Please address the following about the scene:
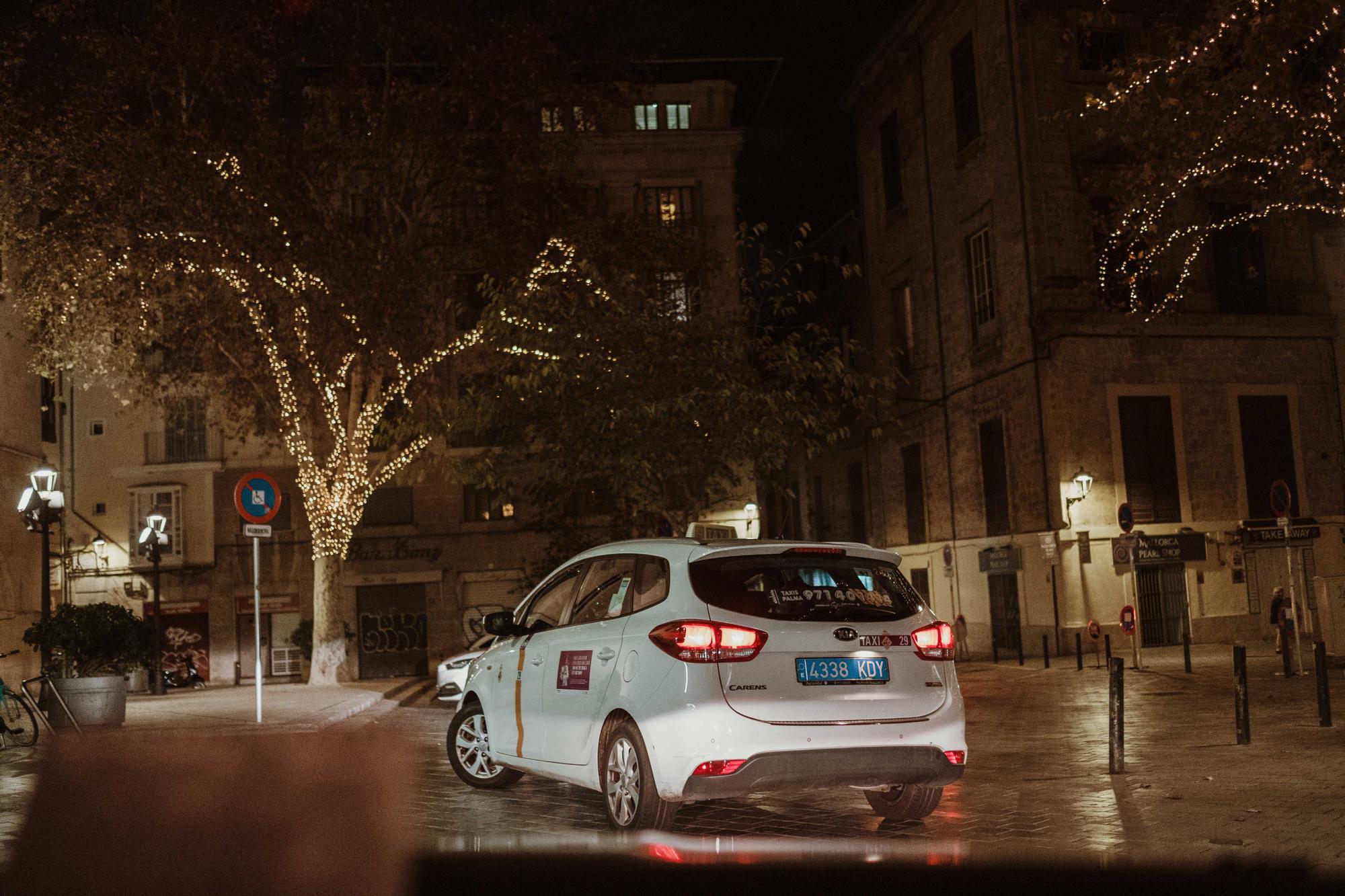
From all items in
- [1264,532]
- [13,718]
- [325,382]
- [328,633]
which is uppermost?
[325,382]

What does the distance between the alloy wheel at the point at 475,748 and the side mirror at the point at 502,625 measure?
2.89 ft

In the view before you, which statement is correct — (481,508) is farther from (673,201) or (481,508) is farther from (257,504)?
(257,504)

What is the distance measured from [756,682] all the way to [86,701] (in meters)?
11.7

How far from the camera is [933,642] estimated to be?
23.6ft

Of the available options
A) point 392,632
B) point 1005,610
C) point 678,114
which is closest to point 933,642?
point 1005,610

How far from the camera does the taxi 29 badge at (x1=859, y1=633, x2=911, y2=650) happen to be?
Answer: 22.8 feet

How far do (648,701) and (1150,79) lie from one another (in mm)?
11755

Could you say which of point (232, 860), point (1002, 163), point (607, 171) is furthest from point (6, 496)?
point (232, 860)

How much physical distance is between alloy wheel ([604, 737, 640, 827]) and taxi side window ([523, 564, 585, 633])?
4.16 ft

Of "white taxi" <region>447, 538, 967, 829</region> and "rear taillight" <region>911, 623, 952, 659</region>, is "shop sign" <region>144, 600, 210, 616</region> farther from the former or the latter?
"rear taillight" <region>911, 623, 952, 659</region>

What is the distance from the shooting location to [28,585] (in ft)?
103

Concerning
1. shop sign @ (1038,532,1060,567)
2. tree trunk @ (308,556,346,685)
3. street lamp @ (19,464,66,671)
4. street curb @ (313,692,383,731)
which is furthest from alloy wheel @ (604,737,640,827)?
shop sign @ (1038,532,1060,567)

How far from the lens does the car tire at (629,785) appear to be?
685 centimetres

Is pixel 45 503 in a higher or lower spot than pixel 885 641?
higher
